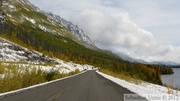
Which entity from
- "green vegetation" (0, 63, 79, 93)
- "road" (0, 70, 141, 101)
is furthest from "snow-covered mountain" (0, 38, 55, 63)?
"road" (0, 70, 141, 101)

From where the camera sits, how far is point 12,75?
65.8 ft

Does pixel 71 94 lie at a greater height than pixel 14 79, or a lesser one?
lesser

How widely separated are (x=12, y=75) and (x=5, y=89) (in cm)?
247

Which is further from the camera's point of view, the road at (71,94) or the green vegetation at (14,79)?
the green vegetation at (14,79)

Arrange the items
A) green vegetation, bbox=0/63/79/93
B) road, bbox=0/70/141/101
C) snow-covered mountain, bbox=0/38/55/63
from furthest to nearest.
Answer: snow-covered mountain, bbox=0/38/55/63
green vegetation, bbox=0/63/79/93
road, bbox=0/70/141/101

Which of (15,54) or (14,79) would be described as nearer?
(14,79)

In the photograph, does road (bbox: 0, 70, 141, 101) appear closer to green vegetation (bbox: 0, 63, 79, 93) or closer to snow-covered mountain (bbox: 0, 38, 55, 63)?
green vegetation (bbox: 0, 63, 79, 93)

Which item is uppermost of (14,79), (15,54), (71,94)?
(15,54)

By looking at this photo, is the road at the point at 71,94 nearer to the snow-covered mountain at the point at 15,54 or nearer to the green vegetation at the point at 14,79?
the green vegetation at the point at 14,79

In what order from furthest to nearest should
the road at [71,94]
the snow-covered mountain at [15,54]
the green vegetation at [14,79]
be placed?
the snow-covered mountain at [15,54] < the green vegetation at [14,79] < the road at [71,94]

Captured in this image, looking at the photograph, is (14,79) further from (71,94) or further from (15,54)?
(15,54)

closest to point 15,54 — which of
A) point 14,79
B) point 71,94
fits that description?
point 14,79

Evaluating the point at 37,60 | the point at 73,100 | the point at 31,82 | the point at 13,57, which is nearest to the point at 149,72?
the point at 37,60

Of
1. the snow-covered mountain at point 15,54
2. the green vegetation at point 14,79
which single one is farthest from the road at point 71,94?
the snow-covered mountain at point 15,54
